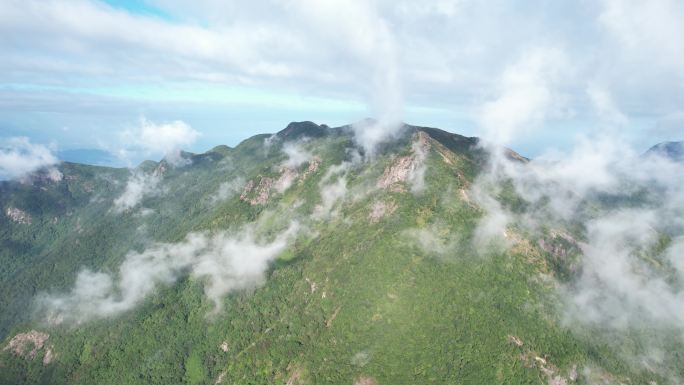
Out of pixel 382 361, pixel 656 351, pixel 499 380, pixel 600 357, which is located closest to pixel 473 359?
pixel 499 380

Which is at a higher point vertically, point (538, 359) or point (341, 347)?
point (538, 359)

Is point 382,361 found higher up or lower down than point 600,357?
lower down

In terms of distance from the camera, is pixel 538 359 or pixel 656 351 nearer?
pixel 538 359

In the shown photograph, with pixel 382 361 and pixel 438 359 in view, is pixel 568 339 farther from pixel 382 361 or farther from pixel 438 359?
pixel 382 361

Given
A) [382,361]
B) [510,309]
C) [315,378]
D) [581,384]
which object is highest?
[510,309]

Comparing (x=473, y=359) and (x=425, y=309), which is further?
(x=425, y=309)

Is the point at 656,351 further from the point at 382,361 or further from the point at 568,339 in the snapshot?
the point at 382,361

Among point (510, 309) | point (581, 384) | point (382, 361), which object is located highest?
point (510, 309)

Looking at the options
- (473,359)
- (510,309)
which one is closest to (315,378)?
(473,359)
